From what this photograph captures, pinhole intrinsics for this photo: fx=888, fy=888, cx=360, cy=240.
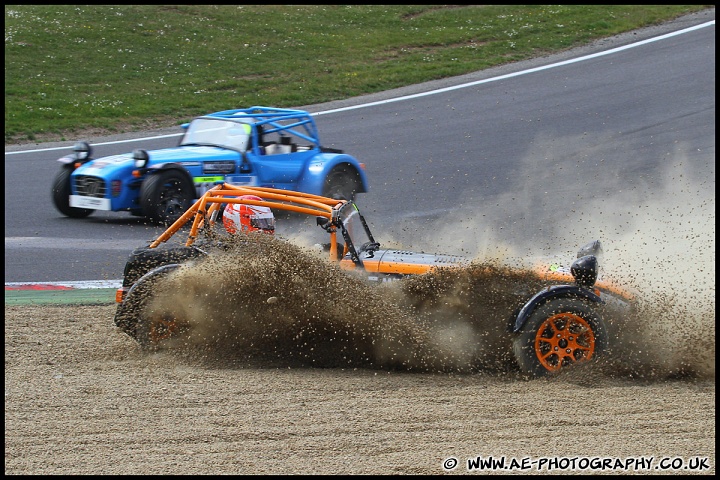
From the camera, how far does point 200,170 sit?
11047 mm

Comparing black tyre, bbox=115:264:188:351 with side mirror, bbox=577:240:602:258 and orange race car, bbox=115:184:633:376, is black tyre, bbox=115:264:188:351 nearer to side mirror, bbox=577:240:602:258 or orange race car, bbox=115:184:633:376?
orange race car, bbox=115:184:633:376

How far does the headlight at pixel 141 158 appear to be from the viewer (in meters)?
10.8

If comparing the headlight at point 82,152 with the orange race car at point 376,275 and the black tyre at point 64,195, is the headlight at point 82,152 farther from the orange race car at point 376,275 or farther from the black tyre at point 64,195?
the orange race car at point 376,275

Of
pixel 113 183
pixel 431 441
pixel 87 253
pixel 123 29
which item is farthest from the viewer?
pixel 123 29

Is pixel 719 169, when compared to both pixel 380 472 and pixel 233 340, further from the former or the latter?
pixel 380 472

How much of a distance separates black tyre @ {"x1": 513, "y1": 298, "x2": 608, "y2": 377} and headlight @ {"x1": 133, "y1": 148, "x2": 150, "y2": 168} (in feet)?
21.1

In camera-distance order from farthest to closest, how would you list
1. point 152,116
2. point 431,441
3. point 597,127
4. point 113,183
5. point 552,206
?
point 152,116, point 597,127, point 552,206, point 113,183, point 431,441

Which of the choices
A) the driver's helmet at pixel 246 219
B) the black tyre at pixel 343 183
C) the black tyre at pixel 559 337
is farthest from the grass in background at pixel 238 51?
the black tyre at pixel 559 337

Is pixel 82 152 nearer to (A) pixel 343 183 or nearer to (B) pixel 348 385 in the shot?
(A) pixel 343 183

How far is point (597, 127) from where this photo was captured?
15.1m

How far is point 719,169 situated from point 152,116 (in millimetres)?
9897

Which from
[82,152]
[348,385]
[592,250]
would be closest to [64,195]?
[82,152]

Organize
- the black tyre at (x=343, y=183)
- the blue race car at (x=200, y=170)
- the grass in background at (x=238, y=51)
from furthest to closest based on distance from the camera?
the grass in background at (x=238, y=51) → the black tyre at (x=343, y=183) → the blue race car at (x=200, y=170)

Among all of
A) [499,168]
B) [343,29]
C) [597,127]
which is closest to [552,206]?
[499,168]
